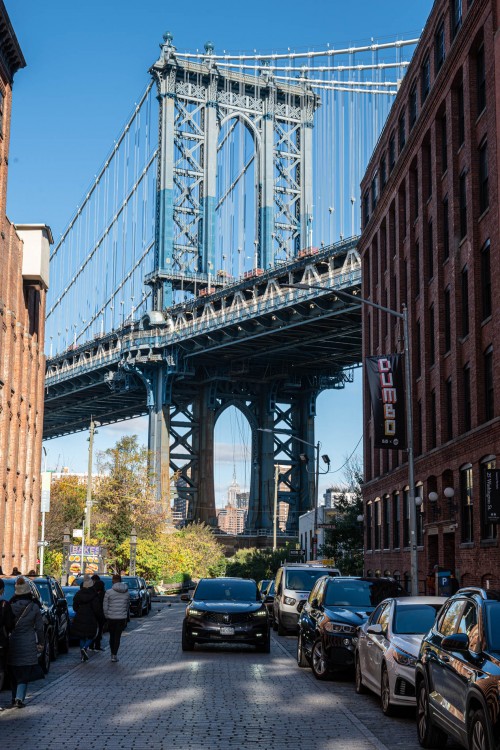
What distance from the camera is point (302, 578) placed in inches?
1179

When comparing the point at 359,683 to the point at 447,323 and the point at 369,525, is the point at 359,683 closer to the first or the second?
the point at 447,323

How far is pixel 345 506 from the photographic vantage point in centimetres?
6288

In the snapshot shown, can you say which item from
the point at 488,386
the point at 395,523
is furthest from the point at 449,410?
the point at 395,523

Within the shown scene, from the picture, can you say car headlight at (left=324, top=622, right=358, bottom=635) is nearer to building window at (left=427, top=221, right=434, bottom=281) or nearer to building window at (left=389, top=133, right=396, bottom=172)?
building window at (left=427, top=221, right=434, bottom=281)

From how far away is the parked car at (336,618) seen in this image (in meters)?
17.9

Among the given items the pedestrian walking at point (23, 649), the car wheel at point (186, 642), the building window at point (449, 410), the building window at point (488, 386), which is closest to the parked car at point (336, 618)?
the car wheel at point (186, 642)

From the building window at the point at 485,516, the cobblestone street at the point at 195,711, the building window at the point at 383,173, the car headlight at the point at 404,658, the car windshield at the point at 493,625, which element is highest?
the building window at the point at 383,173

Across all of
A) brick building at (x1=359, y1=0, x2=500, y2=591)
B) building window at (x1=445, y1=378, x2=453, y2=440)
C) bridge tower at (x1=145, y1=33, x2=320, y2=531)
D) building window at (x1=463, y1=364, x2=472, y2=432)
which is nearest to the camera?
brick building at (x1=359, y1=0, x2=500, y2=591)

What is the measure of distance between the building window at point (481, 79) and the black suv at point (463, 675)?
24.6m

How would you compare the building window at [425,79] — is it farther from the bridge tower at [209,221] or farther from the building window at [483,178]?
the bridge tower at [209,221]

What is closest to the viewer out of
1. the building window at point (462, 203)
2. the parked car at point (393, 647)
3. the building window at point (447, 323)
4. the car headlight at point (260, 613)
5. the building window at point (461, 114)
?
the parked car at point (393, 647)

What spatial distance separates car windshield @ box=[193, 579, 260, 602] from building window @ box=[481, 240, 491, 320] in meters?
11.4

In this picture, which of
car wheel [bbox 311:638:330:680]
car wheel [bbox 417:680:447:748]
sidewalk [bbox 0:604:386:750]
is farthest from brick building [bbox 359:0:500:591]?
car wheel [bbox 417:680:447:748]

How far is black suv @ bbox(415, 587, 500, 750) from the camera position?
8859 mm
